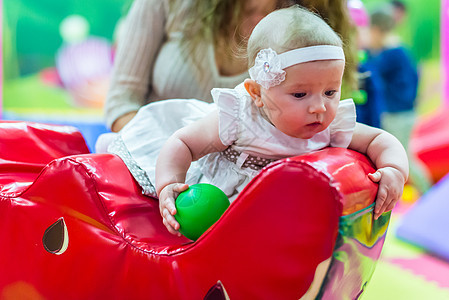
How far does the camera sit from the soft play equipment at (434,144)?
3.46m

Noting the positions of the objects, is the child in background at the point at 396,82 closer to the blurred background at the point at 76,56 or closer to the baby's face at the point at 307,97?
the blurred background at the point at 76,56

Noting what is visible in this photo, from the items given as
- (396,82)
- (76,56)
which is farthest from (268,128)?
(76,56)

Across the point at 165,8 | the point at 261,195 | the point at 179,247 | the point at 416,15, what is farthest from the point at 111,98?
the point at 416,15

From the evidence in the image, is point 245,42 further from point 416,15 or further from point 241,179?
point 416,15

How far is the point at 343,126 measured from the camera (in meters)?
1.01

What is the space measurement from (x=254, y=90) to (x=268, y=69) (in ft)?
0.30

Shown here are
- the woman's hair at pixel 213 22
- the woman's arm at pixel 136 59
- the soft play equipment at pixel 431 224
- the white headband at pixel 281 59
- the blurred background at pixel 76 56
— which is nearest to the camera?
the white headband at pixel 281 59

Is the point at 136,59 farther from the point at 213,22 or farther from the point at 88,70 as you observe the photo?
the point at 88,70

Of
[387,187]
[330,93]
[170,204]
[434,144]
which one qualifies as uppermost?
[330,93]

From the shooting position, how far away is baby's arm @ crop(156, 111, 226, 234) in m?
0.96

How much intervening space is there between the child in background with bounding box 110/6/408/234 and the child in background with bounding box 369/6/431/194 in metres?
2.20

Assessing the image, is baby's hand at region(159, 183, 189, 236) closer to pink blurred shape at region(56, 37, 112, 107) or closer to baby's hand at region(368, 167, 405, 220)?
baby's hand at region(368, 167, 405, 220)

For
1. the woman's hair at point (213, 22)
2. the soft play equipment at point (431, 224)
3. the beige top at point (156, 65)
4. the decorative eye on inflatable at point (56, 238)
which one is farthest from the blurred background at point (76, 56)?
the decorative eye on inflatable at point (56, 238)

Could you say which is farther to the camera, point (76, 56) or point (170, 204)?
point (76, 56)
